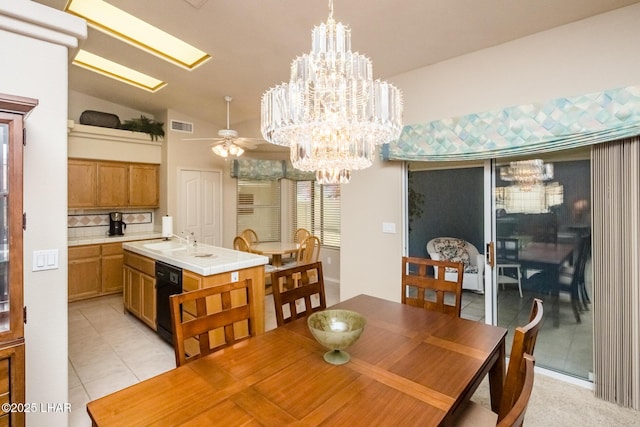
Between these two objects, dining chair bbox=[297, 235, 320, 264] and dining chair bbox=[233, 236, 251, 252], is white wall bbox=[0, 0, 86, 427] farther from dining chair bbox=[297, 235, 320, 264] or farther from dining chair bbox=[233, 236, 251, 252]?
dining chair bbox=[297, 235, 320, 264]

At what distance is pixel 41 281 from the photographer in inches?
75.9

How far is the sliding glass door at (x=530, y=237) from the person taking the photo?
2637mm

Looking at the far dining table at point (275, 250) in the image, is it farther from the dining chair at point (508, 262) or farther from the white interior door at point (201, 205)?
the dining chair at point (508, 262)

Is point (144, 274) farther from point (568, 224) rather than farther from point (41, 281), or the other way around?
point (568, 224)

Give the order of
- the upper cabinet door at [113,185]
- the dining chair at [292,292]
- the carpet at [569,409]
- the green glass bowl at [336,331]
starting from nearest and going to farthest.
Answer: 1. the green glass bowl at [336,331]
2. the dining chair at [292,292]
3. the carpet at [569,409]
4. the upper cabinet door at [113,185]

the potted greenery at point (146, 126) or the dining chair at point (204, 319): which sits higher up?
the potted greenery at point (146, 126)

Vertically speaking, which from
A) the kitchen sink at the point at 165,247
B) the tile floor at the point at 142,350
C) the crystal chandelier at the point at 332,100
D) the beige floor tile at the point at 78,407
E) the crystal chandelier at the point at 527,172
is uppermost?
the crystal chandelier at the point at 332,100

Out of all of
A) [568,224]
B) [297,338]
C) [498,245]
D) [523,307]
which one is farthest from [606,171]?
[297,338]

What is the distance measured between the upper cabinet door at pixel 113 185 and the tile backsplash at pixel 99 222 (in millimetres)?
472

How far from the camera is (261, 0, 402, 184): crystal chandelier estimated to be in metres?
1.78

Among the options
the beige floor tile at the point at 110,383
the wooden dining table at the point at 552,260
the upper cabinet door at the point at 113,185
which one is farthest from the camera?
the upper cabinet door at the point at 113,185

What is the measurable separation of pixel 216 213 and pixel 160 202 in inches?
39.7

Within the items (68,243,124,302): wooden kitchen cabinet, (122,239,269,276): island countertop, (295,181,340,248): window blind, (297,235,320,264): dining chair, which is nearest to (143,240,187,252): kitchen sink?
(122,239,269,276): island countertop

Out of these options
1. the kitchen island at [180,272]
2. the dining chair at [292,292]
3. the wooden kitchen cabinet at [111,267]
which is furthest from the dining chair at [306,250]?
the wooden kitchen cabinet at [111,267]
